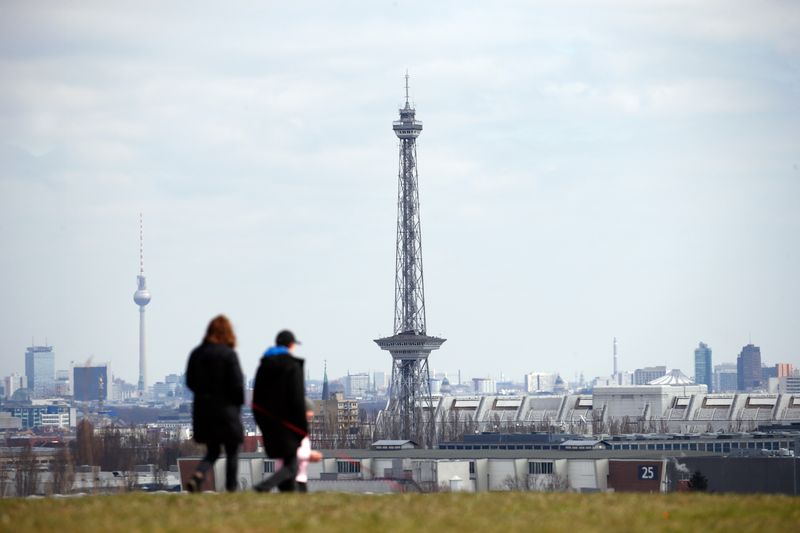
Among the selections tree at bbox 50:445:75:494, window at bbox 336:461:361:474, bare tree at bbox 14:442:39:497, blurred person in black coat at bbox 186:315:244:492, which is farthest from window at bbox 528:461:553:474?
blurred person in black coat at bbox 186:315:244:492

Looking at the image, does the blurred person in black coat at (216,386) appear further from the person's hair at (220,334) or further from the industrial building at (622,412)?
the industrial building at (622,412)

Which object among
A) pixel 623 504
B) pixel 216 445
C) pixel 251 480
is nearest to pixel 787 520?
pixel 623 504

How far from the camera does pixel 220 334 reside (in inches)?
794

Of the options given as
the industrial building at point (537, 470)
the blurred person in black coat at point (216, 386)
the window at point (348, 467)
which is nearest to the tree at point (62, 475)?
the industrial building at point (537, 470)

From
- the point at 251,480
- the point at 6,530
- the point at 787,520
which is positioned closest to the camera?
the point at 6,530

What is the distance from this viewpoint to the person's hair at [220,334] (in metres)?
20.2

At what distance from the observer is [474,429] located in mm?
156625

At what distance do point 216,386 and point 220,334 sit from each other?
2.05 feet

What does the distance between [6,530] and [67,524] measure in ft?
2.11

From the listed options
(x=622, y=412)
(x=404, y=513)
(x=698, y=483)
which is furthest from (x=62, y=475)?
(x=622, y=412)

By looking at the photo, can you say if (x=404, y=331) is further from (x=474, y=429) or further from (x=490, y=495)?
(x=490, y=495)

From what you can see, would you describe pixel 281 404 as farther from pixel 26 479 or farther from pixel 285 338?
pixel 26 479

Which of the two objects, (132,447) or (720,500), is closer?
(720,500)

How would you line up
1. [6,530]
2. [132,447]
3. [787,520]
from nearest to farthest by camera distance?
1. [6,530]
2. [787,520]
3. [132,447]
